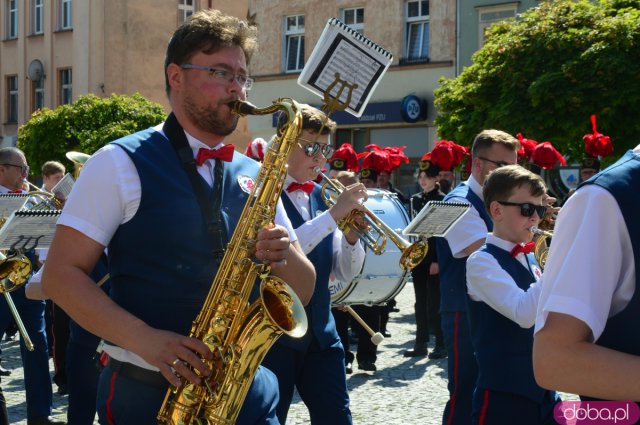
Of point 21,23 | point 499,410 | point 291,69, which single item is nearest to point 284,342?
point 499,410

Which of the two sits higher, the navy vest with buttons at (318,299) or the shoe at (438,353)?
the navy vest with buttons at (318,299)

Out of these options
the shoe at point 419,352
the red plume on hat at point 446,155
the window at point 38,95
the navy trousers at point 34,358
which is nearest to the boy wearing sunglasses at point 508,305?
the navy trousers at point 34,358

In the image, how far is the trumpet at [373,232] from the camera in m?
5.48

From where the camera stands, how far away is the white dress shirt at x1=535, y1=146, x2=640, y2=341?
196 centimetres

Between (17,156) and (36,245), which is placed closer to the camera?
(36,245)

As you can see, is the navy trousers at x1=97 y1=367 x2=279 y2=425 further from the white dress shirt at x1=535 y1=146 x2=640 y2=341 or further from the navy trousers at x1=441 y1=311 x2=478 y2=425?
the navy trousers at x1=441 y1=311 x2=478 y2=425

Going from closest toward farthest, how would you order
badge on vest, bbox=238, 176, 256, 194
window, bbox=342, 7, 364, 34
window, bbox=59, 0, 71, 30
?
badge on vest, bbox=238, 176, 256, 194
window, bbox=342, 7, 364, 34
window, bbox=59, 0, 71, 30

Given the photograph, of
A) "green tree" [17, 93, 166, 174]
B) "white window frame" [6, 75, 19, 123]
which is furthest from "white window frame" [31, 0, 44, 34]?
"green tree" [17, 93, 166, 174]

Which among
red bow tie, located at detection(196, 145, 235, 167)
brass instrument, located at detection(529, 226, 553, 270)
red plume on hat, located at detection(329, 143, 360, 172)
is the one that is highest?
red plume on hat, located at detection(329, 143, 360, 172)

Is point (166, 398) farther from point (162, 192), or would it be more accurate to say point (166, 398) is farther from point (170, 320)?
point (162, 192)

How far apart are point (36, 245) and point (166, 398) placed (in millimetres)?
2079

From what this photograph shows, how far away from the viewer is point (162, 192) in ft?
9.96

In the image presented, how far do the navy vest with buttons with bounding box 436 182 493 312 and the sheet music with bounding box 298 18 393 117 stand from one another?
1386mm

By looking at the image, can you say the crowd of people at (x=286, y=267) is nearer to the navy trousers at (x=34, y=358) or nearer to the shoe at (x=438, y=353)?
the navy trousers at (x=34, y=358)
